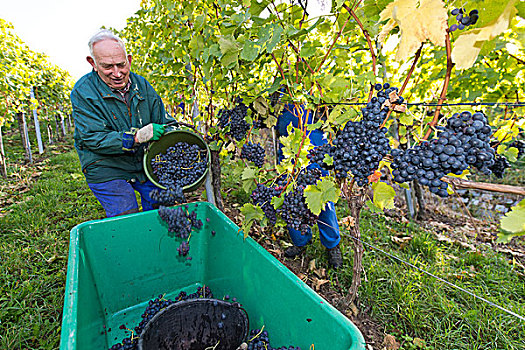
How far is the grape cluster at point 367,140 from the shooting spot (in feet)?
3.31

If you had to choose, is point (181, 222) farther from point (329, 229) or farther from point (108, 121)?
point (329, 229)

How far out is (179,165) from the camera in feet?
6.23

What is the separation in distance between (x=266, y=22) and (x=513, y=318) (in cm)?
248

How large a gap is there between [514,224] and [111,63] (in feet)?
7.17

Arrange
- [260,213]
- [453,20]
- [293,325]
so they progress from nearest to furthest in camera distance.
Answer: [453,20] → [293,325] → [260,213]

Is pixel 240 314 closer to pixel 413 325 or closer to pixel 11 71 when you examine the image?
pixel 413 325

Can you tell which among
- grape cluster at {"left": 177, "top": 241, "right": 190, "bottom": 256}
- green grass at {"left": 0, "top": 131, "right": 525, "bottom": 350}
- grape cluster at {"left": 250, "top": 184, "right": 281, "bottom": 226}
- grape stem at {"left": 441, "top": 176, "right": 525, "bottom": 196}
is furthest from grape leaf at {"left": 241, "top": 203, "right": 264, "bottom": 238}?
green grass at {"left": 0, "top": 131, "right": 525, "bottom": 350}

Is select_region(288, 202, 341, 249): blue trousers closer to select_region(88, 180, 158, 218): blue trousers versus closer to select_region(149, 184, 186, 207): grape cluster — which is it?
select_region(149, 184, 186, 207): grape cluster

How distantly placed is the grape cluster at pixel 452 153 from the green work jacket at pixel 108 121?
1762 millimetres

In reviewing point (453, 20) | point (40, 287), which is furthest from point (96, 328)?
point (453, 20)

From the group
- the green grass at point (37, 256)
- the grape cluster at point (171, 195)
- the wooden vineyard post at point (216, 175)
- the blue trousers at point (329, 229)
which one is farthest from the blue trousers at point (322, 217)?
the green grass at point (37, 256)

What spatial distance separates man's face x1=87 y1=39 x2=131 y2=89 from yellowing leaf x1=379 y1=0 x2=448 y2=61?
5.77 feet

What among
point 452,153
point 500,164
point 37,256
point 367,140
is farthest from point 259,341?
point 37,256

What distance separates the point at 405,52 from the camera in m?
0.74
